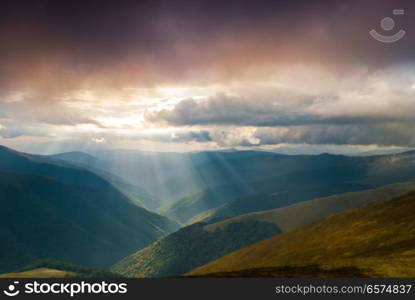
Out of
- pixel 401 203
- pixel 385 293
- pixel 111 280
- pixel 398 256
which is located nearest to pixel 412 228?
pixel 398 256

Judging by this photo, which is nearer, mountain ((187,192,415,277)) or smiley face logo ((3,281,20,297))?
smiley face logo ((3,281,20,297))

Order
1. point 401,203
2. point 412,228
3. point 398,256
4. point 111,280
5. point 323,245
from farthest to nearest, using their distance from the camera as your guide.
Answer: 1. point 401,203
2. point 323,245
3. point 412,228
4. point 398,256
5. point 111,280

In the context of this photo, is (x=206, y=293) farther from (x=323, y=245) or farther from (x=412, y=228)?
(x=323, y=245)

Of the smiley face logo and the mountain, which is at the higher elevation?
the smiley face logo

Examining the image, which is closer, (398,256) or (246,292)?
(246,292)

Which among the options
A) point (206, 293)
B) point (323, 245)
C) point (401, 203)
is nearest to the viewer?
point (206, 293)

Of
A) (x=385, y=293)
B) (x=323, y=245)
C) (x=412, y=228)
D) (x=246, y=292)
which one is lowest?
(x=323, y=245)
